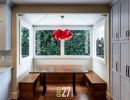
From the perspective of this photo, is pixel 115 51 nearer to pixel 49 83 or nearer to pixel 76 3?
pixel 76 3

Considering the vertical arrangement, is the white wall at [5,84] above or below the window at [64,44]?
below

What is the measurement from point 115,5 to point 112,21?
44cm

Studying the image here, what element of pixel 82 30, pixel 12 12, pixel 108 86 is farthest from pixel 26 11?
pixel 82 30

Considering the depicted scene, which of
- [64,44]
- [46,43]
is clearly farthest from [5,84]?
[64,44]

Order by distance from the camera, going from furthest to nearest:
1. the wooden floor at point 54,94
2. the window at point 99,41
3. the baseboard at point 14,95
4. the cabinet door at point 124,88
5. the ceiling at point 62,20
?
the ceiling at point 62,20 < the window at point 99,41 < the wooden floor at point 54,94 < the baseboard at point 14,95 < the cabinet door at point 124,88

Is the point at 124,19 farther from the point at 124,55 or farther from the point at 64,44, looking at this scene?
the point at 64,44

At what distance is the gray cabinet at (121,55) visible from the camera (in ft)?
12.2

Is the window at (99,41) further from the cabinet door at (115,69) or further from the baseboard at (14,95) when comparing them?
the baseboard at (14,95)

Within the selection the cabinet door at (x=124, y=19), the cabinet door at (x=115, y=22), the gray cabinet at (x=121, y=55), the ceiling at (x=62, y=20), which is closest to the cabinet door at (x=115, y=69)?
the gray cabinet at (x=121, y=55)

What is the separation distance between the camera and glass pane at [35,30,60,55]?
8.12m

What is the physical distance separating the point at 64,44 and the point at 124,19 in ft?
14.4

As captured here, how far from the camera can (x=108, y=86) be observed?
527 cm

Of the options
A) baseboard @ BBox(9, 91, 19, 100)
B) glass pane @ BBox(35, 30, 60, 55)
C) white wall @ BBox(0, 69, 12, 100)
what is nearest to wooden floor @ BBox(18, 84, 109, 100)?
baseboard @ BBox(9, 91, 19, 100)

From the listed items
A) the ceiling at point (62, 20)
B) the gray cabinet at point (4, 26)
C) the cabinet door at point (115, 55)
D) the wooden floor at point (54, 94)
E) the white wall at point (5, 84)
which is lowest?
the wooden floor at point (54, 94)
